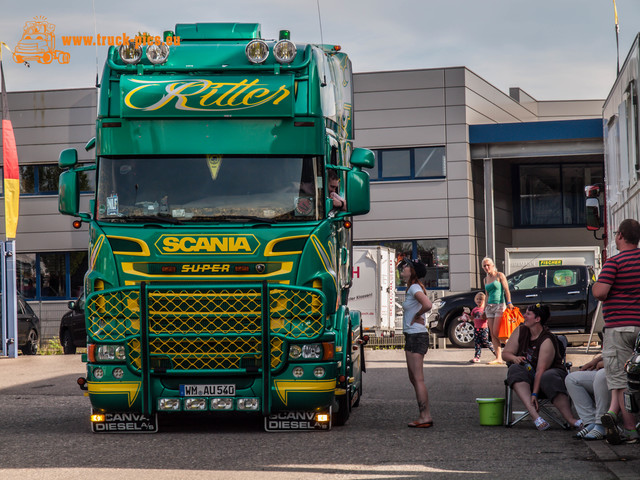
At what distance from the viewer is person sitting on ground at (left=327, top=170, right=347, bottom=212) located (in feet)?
32.0

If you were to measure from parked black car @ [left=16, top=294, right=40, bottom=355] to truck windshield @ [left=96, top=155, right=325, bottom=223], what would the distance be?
51.0ft

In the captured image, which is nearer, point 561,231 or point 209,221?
point 209,221

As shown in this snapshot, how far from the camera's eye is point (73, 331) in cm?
2425

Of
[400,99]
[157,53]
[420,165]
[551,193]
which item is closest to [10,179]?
[400,99]

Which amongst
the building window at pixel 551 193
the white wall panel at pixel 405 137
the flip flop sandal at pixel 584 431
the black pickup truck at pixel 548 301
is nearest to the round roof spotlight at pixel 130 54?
the flip flop sandal at pixel 584 431

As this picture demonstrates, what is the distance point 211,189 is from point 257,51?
1.47m

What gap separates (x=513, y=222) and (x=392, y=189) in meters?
7.67

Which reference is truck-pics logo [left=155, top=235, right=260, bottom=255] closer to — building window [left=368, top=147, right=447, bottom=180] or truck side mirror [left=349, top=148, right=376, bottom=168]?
truck side mirror [left=349, top=148, right=376, bottom=168]

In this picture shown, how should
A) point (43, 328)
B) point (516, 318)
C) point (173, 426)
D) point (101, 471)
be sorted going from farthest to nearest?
point (43, 328) → point (516, 318) → point (173, 426) → point (101, 471)

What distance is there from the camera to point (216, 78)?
31.7 ft

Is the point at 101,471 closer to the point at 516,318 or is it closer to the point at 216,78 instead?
the point at 216,78

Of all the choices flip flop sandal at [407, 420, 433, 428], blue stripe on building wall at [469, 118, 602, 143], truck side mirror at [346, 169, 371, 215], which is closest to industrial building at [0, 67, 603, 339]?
blue stripe on building wall at [469, 118, 602, 143]

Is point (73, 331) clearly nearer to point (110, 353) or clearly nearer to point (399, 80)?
point (399, 80)

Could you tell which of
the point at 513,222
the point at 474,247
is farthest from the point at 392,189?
the point at 513,222
